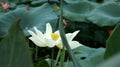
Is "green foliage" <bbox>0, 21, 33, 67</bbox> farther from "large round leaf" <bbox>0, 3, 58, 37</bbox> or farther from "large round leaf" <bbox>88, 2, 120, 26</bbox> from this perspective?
"large round leaf" <bbox>88, 2, 120, 26</bbox>

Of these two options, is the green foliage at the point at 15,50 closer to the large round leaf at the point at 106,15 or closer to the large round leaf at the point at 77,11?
the large round leaf at the point at 106,15

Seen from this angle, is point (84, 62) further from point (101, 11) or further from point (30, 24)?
point (101, 11)

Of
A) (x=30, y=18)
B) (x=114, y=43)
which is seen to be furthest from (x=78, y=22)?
(x=114, y=43)

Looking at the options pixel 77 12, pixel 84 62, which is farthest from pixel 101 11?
pixel 84 62

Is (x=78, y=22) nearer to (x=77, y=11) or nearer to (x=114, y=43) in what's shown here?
(x=77, y=11)

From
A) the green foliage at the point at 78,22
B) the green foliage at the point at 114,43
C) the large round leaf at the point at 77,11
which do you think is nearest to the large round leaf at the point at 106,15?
the green foliage at the point at 78,22
